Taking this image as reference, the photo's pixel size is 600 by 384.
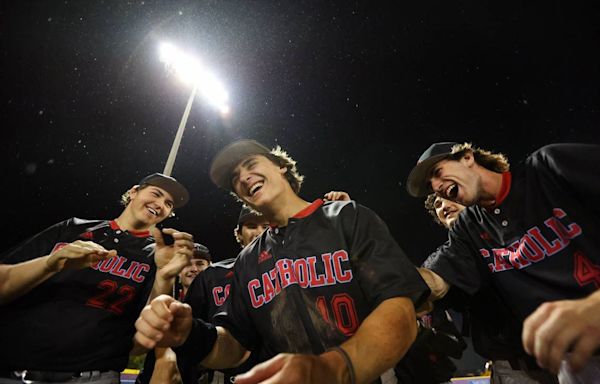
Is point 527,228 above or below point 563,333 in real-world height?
above

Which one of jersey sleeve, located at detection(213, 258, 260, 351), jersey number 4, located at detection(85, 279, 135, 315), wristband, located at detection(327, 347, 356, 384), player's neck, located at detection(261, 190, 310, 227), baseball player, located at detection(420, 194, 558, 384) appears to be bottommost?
baseball player, located at detection(420, 194, 558, 384)

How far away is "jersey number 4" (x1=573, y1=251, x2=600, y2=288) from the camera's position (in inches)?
84.5

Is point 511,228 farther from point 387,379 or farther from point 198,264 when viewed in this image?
point 198,264

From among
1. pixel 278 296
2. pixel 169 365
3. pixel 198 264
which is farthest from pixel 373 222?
pixel 198 264

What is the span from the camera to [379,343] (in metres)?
1.26

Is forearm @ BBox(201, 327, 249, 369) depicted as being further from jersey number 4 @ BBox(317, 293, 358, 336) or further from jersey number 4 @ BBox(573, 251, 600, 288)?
jersey number 4 @ BBox(573, 251, 600, 288)

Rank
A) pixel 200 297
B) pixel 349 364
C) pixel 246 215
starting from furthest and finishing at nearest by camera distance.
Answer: pixel 246 215
pixel 200 297
pixel 349 364

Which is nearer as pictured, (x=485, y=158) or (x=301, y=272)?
(x=301, y=272)

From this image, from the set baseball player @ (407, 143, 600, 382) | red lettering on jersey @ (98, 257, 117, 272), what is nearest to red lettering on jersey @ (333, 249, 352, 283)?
baseball player @ (407, 143, 600, 382)

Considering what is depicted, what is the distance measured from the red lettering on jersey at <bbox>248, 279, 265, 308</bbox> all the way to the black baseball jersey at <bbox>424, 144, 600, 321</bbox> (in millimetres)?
1564

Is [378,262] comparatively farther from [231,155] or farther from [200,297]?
[200,297]

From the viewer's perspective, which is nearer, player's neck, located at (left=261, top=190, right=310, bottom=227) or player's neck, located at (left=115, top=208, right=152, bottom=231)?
player's neck, located at (left=261, top=190, right=310, bottom=227)

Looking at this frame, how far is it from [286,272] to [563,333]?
4.18 feet

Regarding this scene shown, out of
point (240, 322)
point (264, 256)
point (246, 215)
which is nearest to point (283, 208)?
point (264, 256)
